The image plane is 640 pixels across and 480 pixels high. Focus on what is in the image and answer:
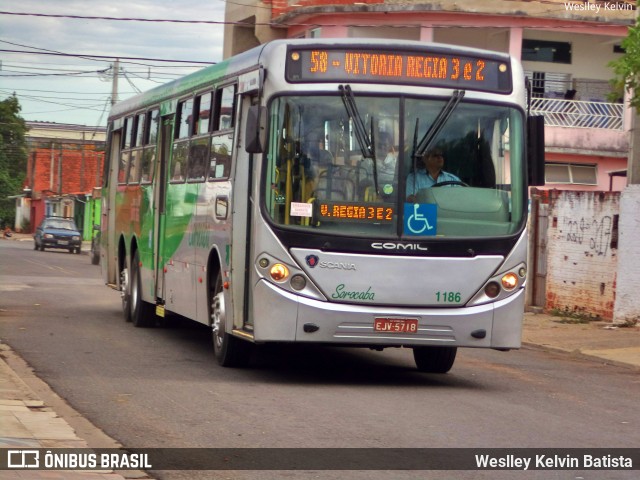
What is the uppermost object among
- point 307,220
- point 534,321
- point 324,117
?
point 324,117

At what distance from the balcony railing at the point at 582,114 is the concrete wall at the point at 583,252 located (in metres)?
13.7

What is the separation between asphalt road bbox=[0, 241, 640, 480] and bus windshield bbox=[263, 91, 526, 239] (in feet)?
5.19

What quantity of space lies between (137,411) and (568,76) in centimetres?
3207

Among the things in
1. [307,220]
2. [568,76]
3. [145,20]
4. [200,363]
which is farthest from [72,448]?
[568,76]

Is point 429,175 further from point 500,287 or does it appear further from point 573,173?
point 573,173

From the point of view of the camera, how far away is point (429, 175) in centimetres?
1207

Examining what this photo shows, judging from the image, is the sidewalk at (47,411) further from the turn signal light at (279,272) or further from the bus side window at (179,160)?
the bus side window at (179,160)

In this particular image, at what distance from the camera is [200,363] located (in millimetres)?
13914

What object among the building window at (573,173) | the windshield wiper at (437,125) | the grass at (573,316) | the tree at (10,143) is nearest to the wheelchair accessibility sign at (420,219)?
the windshield wiper at (437,125)

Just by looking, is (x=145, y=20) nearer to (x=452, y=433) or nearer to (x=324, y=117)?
(x=324, y=117)

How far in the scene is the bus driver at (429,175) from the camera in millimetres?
11984

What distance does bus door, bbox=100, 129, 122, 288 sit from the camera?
2086 centimetres

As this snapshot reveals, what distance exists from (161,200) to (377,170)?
5.73 meters

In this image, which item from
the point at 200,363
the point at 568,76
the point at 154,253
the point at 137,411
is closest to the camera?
the point at 137,411
